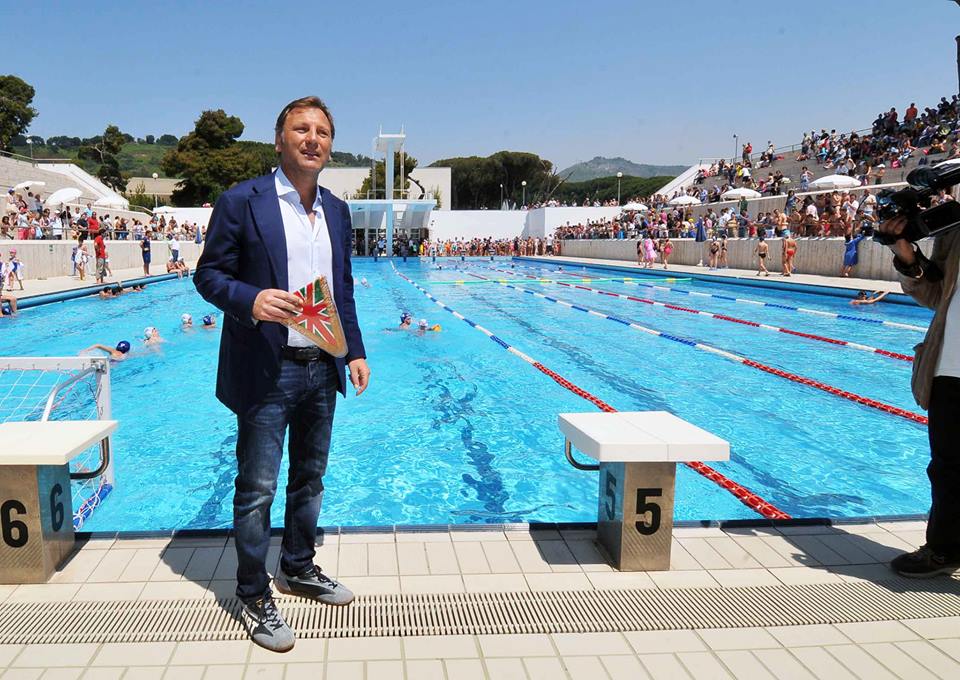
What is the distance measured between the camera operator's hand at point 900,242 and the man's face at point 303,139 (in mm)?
2047

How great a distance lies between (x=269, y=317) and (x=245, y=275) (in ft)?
0.73

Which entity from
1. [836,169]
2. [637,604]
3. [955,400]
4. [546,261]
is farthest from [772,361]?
[546,261]

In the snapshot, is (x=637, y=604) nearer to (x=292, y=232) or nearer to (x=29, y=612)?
(x=292, y=232)

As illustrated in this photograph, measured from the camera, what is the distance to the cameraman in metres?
2.32

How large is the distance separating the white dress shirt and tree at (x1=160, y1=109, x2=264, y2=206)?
170ft

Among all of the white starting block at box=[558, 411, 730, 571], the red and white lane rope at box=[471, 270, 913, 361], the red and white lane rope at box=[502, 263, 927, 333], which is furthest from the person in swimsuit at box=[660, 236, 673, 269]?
the white starting block at box=[558, 411, 730, 571]

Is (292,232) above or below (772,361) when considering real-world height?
above

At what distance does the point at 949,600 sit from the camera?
226 cm

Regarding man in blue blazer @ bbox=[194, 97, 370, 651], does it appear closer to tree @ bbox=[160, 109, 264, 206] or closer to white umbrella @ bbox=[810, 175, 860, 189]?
white umbrella @ bbox=[810, 175, 860, 189]

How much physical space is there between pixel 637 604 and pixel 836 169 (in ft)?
79.2

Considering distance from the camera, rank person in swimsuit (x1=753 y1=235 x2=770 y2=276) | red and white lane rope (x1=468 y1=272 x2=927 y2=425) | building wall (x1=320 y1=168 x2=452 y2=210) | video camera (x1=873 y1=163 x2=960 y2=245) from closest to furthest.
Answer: video camera (x1=873 y1=163 x2=960 y2=245), red and white lane rope (x1=468 y1=272 x2=927 y2=425), person in swimsuit (x1=753 y1=235 x2=770 y2=276), building wall (x1=320 y1=168 x2=452 y2=210)

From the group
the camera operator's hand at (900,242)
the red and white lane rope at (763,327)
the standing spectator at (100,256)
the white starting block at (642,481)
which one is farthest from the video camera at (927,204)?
the standing spectator at (100,256)

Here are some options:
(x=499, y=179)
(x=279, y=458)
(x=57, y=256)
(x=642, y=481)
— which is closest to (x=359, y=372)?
(x=279, y=458)

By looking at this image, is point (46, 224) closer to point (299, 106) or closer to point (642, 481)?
A: point (299, 106)
